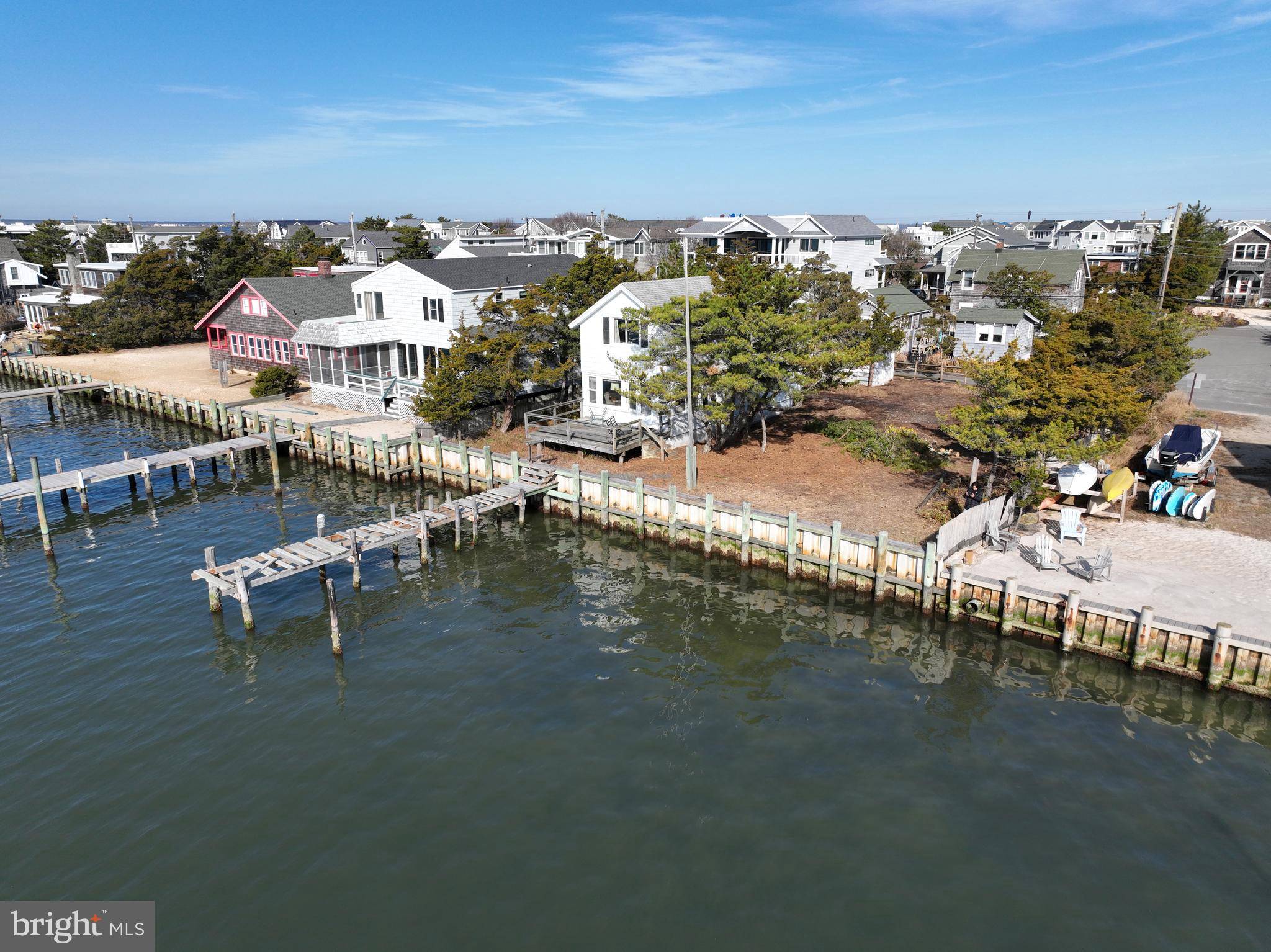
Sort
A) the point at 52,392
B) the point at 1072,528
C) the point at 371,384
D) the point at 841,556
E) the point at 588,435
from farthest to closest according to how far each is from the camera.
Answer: the point at 52,392 → the point at 371,384 → the point at 588,435 → the point at 1072,528 → the point at 841,556

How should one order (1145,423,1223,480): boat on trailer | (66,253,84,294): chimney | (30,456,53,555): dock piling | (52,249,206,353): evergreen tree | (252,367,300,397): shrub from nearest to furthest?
(30,456,53,555): dock piling
(1145,423,1223,480): boat on trailer
(252,367,300,397): shrub
(52,249,206,353): evergreen tree
(66,253,84,294): chimney

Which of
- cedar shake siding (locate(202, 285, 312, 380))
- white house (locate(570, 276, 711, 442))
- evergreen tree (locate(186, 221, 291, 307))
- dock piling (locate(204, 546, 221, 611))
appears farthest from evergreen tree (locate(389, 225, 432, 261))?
dock piling (locate(204, 546, 221, 611))

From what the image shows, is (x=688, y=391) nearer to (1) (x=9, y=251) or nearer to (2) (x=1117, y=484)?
(2) (x=1117, y=484)

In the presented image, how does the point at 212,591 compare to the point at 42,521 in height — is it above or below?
below

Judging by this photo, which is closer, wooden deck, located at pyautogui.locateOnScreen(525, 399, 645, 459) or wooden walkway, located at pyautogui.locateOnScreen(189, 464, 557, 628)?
wooden walkway, located at pyautogui.locateOnScreen(189, 464, 557, 628)

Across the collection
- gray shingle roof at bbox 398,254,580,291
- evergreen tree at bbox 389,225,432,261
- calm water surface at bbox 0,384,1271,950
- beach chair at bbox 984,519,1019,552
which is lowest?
calm water surface at bbox 0,384,1271,950

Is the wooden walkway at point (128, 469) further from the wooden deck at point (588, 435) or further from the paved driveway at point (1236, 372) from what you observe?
the paved driveway at point (1236, 372)

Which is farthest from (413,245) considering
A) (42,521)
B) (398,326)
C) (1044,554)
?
(1044,554)

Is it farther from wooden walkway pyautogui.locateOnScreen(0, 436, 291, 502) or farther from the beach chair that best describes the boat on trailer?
wooden walkway pyautogui.locateOnScreen(0, 436, 291, 502)
